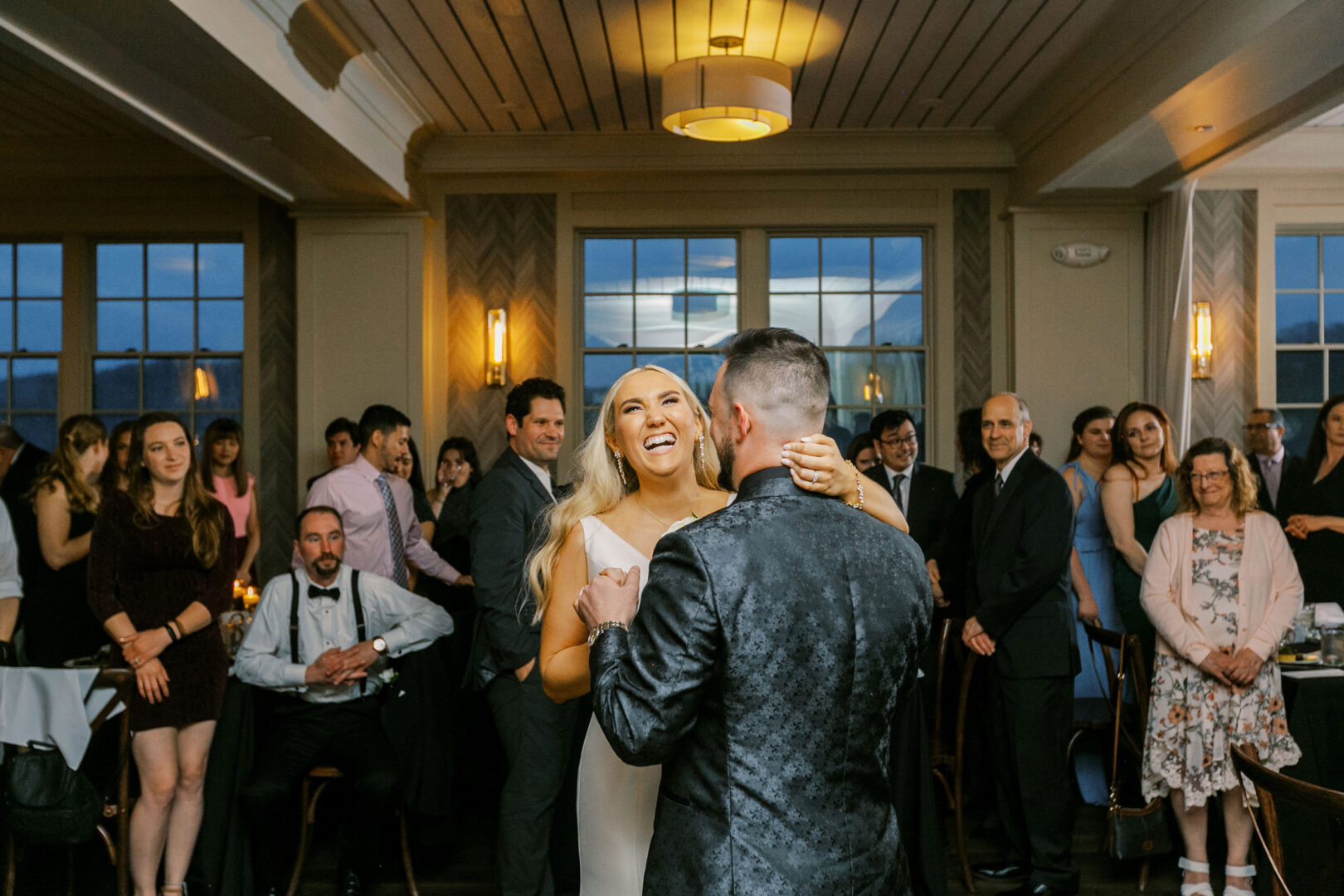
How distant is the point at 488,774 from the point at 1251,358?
5576 mm

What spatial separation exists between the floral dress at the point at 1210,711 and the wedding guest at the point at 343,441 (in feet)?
14.9

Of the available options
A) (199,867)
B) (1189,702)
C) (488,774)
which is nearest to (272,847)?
(199,867)

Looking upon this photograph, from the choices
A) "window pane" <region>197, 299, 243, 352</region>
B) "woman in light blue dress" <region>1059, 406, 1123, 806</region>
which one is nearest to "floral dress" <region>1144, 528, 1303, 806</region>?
"woman in light blue dress" <region>1059, 406, 1123, 806</region>

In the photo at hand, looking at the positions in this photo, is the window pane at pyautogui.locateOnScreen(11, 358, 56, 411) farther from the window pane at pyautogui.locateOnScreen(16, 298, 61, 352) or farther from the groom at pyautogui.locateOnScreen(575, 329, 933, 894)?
the groom at pyautogui.locateOnScreen(575, 329, 933, 894)

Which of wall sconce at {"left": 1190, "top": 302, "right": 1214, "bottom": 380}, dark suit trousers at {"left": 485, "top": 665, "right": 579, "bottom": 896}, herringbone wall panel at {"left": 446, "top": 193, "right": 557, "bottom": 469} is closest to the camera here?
dark suit trousers at {"left": 485, "top": 665, "right": 579, "bottom": 896}

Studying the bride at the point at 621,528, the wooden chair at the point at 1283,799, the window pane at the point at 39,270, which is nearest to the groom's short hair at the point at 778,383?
the bride at the point at 621,528

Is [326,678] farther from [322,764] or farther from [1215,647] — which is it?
[1215,647]

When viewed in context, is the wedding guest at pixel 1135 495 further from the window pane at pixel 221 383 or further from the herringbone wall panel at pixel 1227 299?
the window pane at pixel 221 383

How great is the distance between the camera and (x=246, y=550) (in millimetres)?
5824

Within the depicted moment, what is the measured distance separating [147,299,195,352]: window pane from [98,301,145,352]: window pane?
73 mm

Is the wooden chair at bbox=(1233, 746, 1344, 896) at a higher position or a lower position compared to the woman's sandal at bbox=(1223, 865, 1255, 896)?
higher

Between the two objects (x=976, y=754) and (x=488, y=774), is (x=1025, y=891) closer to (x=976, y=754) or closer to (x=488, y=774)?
(x=976, y=754)

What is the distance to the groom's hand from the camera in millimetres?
1614

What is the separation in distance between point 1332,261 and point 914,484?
4.00 meters
